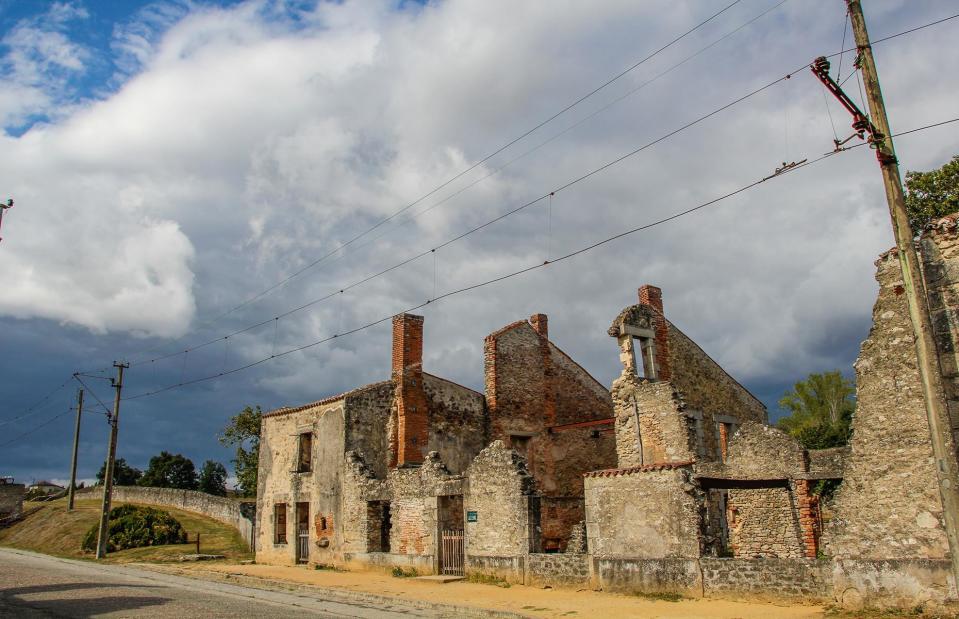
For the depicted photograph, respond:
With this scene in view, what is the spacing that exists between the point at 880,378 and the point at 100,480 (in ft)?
259

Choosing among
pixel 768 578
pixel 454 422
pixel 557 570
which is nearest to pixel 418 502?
pixel 454 422

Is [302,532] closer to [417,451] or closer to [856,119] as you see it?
[417,451]

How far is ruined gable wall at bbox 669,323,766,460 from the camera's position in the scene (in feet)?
86.6

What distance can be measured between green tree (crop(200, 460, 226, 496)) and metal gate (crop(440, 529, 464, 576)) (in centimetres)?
5937

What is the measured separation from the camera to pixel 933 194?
24312mm

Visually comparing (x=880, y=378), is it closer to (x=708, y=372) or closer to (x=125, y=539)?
(x=708, y=372)

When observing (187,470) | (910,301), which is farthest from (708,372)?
(187,470)

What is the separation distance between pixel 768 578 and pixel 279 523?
2065cm

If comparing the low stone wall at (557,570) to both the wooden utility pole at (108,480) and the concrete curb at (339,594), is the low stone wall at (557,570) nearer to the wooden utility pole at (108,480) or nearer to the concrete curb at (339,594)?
the concrete curb at (339,594)

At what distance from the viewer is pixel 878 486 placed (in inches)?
482

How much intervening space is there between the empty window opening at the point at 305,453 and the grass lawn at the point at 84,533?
528 cm

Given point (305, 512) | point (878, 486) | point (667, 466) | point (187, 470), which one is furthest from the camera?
point (187, 470)

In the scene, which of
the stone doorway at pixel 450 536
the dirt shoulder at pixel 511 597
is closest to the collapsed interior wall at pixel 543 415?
the stone doorway at pixel 450 536

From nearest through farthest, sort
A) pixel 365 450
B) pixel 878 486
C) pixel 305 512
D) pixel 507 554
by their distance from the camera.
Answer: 1. pixel 878 486
2. pixel 507 554
3. pixel 365 450
4. pixel 305 512
